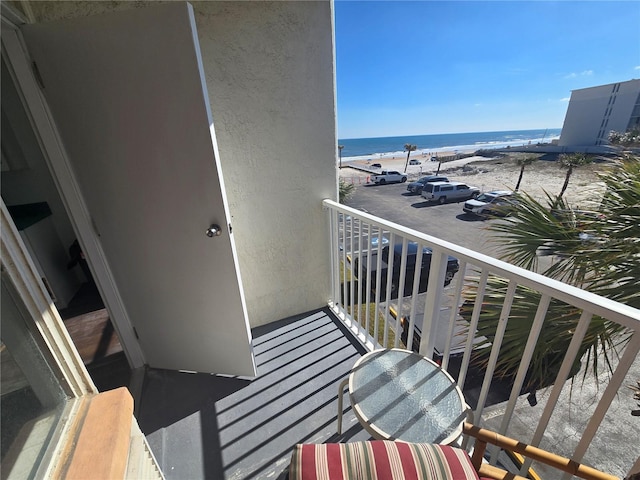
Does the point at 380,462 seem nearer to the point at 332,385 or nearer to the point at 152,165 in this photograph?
the point at 332,385

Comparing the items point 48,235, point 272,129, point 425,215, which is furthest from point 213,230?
point 425,215

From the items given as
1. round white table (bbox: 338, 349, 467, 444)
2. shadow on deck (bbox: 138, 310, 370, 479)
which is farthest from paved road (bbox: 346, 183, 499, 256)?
round white table (bbox: 338, 349, 467, 444)

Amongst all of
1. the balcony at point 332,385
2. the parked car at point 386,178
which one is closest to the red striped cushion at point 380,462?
the balcony at point 332,385

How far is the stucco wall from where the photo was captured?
1653mm

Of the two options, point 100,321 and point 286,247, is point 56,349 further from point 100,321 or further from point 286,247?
point 100,321

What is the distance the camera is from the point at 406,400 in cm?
108

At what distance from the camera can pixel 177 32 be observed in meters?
1.15

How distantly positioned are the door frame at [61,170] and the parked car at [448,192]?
48.9ft

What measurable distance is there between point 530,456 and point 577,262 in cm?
109

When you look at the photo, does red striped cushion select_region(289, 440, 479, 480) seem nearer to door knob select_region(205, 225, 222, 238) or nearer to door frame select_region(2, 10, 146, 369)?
door knob select_region(205, 225, 222, 238)

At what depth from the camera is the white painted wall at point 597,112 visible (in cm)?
2812

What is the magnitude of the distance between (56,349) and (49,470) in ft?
0.88

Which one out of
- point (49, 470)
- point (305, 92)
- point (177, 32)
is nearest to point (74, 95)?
point (177, 32)

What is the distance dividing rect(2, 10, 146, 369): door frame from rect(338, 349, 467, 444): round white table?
1.51 metres
